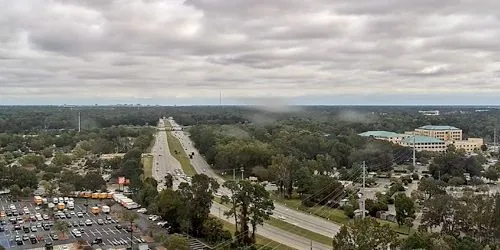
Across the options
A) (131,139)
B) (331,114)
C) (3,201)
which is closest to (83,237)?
(3,201)

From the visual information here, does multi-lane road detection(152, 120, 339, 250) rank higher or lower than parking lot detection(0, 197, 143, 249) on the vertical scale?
higher

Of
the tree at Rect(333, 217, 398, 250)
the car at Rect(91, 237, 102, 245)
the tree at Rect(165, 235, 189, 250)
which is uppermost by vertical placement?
the tree at Rect(333, 217, 398, 250)

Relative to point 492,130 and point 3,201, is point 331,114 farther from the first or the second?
point 3,201

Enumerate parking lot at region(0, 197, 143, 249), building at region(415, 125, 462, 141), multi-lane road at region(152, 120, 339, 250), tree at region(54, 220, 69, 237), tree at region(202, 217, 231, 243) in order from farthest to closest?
building at region(415, 125, 462, 141) → tree at region(54, 220, 69, 237) → parking lot at region(0, 197, 143, 249) → multi-lane road at region(152, 120, 339, 250) → tree at region(202, 217, 231, 243)

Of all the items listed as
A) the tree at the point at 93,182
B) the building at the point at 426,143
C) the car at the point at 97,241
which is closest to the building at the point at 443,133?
the building at the point at 426,143

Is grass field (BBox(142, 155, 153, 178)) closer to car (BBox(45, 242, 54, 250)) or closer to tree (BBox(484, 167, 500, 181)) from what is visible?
car (BBox(45, 242, 54, 250))

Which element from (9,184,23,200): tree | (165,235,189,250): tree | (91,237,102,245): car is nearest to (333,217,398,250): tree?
(165,235,189,250): tree
